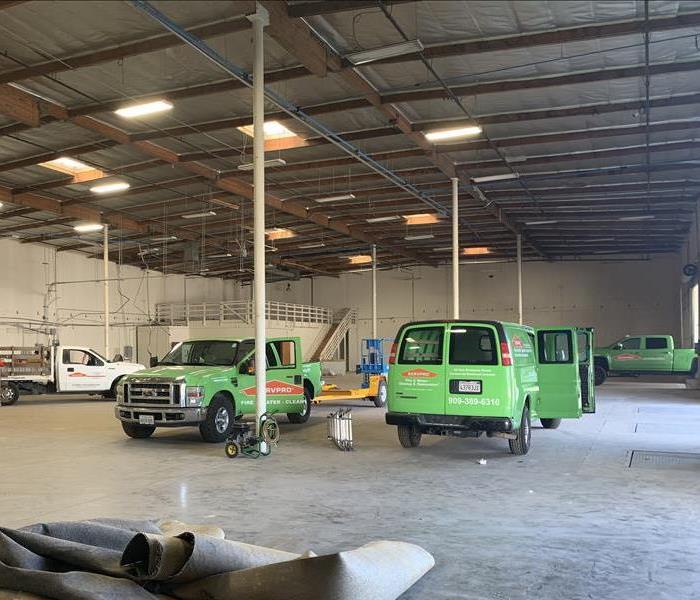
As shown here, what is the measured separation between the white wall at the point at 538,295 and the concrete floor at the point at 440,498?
22.9 m

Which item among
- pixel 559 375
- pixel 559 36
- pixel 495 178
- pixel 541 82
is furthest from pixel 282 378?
pixel 495 178

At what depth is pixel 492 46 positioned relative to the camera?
10.8 meters

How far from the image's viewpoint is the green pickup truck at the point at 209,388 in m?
10.9

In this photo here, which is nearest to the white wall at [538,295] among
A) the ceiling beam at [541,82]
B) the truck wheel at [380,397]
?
the truck wheel at [380,397]

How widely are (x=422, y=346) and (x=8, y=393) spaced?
1504cm

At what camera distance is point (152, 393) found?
1112 cm

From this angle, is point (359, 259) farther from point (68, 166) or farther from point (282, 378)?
point (282, 378)

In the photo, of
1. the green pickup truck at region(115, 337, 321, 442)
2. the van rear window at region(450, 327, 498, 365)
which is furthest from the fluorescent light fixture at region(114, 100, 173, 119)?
the van rear window at region(450, 327, 498, 365)

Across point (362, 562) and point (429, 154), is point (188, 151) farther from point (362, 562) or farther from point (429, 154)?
point (362, 562)

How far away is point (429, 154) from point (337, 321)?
24.0m

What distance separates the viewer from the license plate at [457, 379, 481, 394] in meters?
9.23

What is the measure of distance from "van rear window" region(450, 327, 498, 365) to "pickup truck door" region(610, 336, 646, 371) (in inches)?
706

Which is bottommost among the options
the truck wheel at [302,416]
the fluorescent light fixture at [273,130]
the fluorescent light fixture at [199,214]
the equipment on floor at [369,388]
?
the truck wheel at [302,416]

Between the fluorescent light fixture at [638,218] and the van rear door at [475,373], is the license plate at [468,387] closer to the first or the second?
the van rear door at [475,373]
